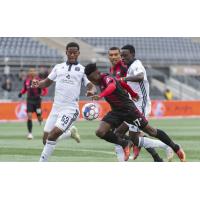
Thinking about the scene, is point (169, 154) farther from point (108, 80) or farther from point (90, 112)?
point (108, 80)

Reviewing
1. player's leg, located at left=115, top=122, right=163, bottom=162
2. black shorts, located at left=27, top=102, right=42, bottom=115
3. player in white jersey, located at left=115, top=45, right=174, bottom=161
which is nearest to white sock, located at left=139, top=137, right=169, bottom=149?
player in white jersey, located at left=115, top=45, right=174, bottom=161

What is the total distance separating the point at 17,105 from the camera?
32031 mm

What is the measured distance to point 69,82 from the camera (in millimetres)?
11547

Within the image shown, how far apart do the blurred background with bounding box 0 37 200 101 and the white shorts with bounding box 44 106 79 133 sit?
26790 millimetres

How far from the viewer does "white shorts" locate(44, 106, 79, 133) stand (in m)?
11.2

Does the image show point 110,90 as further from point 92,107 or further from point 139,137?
point 139,137

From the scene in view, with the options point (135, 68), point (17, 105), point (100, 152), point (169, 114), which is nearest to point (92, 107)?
point (135, 68)

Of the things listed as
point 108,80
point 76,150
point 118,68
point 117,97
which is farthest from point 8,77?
point 108,80

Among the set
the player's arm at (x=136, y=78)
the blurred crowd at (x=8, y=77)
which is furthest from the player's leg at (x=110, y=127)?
the blurred crowd at (x=8, y=77)

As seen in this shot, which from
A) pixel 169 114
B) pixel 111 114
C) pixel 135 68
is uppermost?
pixel 135 68

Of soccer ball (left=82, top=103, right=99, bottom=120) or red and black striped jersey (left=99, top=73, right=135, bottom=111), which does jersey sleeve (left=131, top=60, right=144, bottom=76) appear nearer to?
red and black striped jersey (left=99, top=73, right=135, bottom=111)

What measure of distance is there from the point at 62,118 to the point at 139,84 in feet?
5.71

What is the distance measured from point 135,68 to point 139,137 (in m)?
1.22

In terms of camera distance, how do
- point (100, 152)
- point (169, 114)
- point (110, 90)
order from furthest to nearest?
point (169, 114)
point (100, 152)
point (110, 90)
